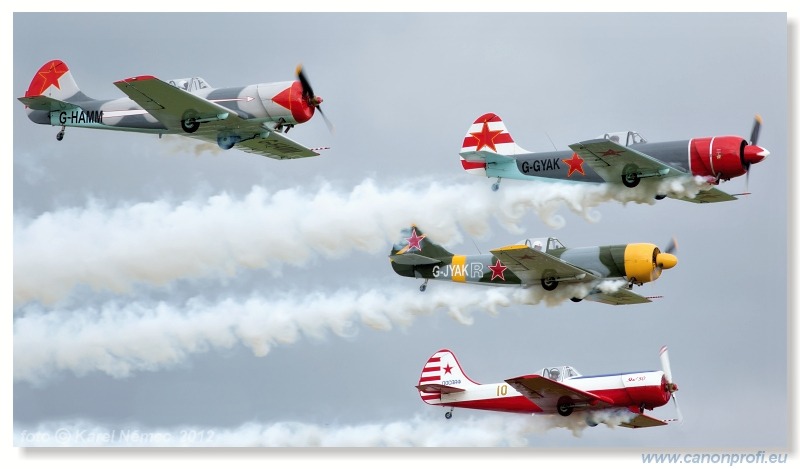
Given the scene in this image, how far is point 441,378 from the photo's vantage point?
148 feet

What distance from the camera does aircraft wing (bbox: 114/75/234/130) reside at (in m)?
39.1

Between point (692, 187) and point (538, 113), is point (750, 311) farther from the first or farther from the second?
point (538, 113)

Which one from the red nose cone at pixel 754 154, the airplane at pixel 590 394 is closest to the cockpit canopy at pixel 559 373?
the airplane at pixel 590 394

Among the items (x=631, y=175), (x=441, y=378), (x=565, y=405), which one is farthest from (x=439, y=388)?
(x=631, y=175)

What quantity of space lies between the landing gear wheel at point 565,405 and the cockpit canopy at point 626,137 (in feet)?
14.6

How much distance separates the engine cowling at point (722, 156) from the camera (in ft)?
131

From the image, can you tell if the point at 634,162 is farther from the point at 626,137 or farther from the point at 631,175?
the point at 626,137

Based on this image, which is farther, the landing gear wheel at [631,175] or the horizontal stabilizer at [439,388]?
the horizontal stabilizer at [439,388]

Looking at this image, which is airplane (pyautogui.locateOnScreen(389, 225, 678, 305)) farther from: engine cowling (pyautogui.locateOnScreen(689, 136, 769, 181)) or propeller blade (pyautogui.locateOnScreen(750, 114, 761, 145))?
propeller blade (pyautogui.locateOnScreen(750, 114, 761, 145))

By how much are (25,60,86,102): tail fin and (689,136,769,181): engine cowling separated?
10.1m

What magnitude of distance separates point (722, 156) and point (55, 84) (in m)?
11.0

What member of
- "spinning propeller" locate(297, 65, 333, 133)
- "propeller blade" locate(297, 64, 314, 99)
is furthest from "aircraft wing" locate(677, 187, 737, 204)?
"propeller blade" locate(297, 64, 314, 99)

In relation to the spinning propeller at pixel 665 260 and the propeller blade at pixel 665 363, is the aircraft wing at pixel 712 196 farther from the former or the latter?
the propeller blade at pixel 665 363

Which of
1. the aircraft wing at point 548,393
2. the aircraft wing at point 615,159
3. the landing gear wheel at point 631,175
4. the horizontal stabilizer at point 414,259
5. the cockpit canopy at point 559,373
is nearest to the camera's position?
the aircraft wing at point 615,159
